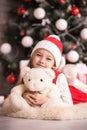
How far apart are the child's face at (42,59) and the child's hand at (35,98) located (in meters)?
0.21

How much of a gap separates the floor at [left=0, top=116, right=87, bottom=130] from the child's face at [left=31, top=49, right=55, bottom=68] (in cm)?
34

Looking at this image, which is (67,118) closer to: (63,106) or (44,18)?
(63,106)

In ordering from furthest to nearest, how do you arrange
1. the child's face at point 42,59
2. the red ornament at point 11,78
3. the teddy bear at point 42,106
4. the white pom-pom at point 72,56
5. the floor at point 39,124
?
the red ornament at point 11,78 → the white pom-pom at point 72,56 → the child's face at point 42,59 → the teddy bear at point 42,106 → the floor at point 39,124

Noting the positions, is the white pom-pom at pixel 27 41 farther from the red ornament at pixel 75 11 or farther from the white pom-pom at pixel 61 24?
the red ornament at pixel 75 11

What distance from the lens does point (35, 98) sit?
5.62ft

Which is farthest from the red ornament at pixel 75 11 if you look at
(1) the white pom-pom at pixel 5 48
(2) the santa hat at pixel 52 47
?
(2) the santa hat at pixel 52 47

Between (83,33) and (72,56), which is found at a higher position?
(83,33)

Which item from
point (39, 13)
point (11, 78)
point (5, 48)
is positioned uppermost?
point (39, 13)

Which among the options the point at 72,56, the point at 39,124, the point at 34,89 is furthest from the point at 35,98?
the point at 72,56

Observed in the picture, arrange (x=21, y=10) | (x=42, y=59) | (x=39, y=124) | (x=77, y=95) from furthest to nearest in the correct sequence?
(x=21, y=10) → (x=77, y=95) → (x=42, y=59) → (x=39, y=124)

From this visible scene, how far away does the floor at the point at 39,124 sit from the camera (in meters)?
1.45

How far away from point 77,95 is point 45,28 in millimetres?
1345

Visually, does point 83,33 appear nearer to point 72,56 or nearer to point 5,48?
point 72,56

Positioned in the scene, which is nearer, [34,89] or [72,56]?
[34,89]
